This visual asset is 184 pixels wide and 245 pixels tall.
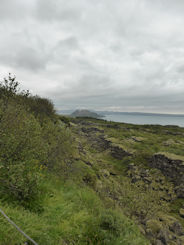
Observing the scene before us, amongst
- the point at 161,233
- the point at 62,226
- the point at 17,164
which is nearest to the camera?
the point at 62,226

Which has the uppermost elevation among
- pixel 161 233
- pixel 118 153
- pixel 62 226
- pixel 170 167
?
pixel 62 226

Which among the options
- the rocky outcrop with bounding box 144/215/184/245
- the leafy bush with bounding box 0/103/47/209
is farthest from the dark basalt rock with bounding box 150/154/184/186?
the leafy bush with bounding box 0/103/47/209

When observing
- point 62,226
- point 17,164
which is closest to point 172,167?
point 62,226

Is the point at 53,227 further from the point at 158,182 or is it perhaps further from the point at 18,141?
the point at 158,182

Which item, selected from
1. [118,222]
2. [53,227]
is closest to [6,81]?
[53,227]

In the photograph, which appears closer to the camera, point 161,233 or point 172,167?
point 161,233

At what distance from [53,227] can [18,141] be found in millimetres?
5608

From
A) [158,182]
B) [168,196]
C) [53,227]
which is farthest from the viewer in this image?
[158,182]

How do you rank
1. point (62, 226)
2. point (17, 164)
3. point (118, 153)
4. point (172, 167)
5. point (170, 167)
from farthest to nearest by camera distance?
point (118, 153) < point (170, 167) < point (172, 167) < point (17, 164) < point (62, 226)

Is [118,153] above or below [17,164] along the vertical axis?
below

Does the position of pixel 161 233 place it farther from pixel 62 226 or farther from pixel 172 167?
pixel 172 167

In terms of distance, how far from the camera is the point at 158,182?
50.7m

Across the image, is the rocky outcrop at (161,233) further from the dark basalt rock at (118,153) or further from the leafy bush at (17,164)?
the dark basalt rock at (118,153)

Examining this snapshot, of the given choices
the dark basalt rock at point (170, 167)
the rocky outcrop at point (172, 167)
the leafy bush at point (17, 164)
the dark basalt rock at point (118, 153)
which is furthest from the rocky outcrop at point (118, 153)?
the leafy bush at point (17, 164)
